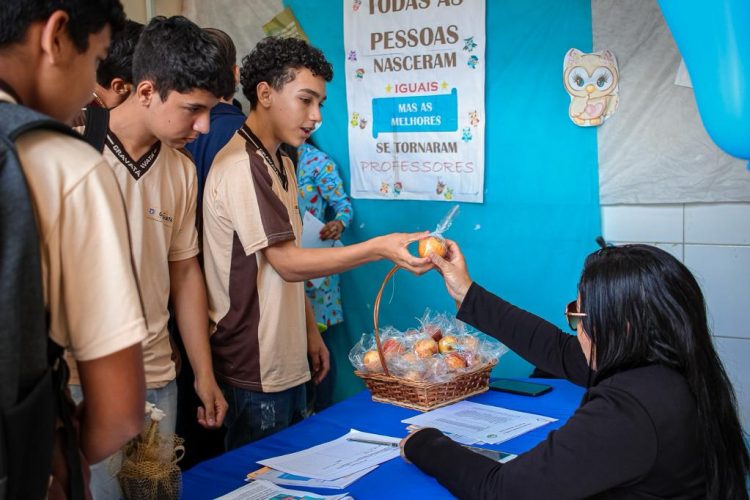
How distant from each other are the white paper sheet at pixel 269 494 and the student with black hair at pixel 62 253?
602mm

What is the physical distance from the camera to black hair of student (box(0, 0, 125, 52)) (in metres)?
0.88

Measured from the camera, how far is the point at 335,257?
210 cm

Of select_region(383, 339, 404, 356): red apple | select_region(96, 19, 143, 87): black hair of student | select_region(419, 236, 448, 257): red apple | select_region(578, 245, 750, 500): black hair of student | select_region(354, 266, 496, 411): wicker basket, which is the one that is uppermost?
select_region(96, 19, 143, 87): black hair of student

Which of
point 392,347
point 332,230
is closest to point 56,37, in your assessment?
point 392,347

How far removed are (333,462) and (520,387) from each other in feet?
2.58

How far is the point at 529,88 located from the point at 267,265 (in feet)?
5.67

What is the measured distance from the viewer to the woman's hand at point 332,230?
362 centimetres

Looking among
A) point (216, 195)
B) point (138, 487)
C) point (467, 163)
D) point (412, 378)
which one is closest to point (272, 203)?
point (216, 195)

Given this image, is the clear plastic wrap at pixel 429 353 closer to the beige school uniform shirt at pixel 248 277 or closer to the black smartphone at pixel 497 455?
the beige school uniform shirt at pixel 248 277

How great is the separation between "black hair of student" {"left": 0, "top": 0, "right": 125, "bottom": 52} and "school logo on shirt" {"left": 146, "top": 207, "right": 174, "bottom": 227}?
994 millimetres

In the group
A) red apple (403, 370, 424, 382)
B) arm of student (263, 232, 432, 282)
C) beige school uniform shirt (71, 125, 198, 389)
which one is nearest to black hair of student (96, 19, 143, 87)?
beige school uniform shirt (71, 125, 198, 389)

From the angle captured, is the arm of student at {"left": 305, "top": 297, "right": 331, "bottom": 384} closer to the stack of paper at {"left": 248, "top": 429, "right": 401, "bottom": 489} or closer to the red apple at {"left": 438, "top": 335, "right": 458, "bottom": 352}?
the red apple at {"left": 438, "top": 335, "right": 458, "bottom": 352}

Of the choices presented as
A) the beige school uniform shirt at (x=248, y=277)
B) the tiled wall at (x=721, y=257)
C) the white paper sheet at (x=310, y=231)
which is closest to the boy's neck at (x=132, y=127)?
the beige school uniform shirt at (x=248, y=277)

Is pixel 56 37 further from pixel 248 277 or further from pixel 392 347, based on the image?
pixel 392 347
